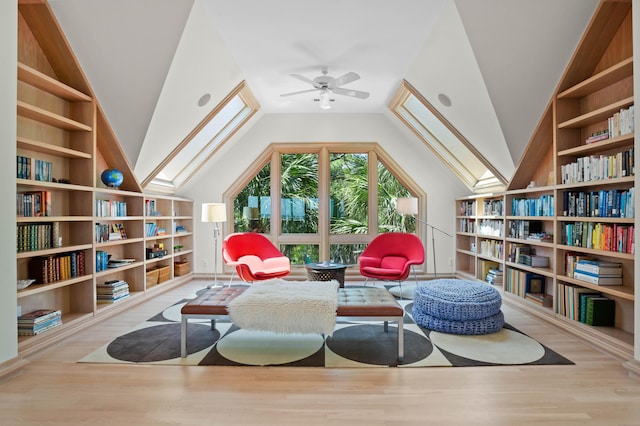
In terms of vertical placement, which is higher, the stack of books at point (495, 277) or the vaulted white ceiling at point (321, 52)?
the vaulted white ceiling at point (321, 52)

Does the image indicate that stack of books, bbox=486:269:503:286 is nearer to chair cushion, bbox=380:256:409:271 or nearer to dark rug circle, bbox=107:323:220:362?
chair cushion, bbox=380:256:409:271

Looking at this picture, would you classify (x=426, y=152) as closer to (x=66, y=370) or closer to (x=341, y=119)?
(x=341, y=119)

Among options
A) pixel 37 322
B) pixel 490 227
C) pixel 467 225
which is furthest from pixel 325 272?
pixel 37 322

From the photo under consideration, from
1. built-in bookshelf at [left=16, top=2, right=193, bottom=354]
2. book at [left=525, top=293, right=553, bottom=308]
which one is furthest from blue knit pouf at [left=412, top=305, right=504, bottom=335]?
built-in bookshelf at [left=16, top=2, right=193, bottom=354]

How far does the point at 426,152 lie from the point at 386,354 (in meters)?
4.15

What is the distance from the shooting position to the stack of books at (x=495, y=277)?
15.9 ft

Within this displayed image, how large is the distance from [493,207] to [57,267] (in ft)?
17.7

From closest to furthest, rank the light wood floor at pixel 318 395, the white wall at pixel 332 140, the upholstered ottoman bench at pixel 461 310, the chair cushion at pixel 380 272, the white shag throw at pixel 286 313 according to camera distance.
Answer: the light wood floor at pixel 318 395 → the white shag throw at pixel 286 313 → the upholstered ottoman bench at pixel 461 310 → the chair cushion at pixel 380 272 → the white wall at pixel 332 140

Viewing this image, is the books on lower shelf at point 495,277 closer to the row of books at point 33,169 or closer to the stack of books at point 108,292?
the stack of books at point 108,292

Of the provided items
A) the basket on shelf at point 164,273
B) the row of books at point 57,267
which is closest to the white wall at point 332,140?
the basket on shelf at point 164,273

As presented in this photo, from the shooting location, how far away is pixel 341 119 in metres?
6.30

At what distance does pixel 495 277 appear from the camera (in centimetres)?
489

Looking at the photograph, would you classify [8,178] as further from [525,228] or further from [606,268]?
[525,228]

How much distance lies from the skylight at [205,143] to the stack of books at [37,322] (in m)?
2.32
